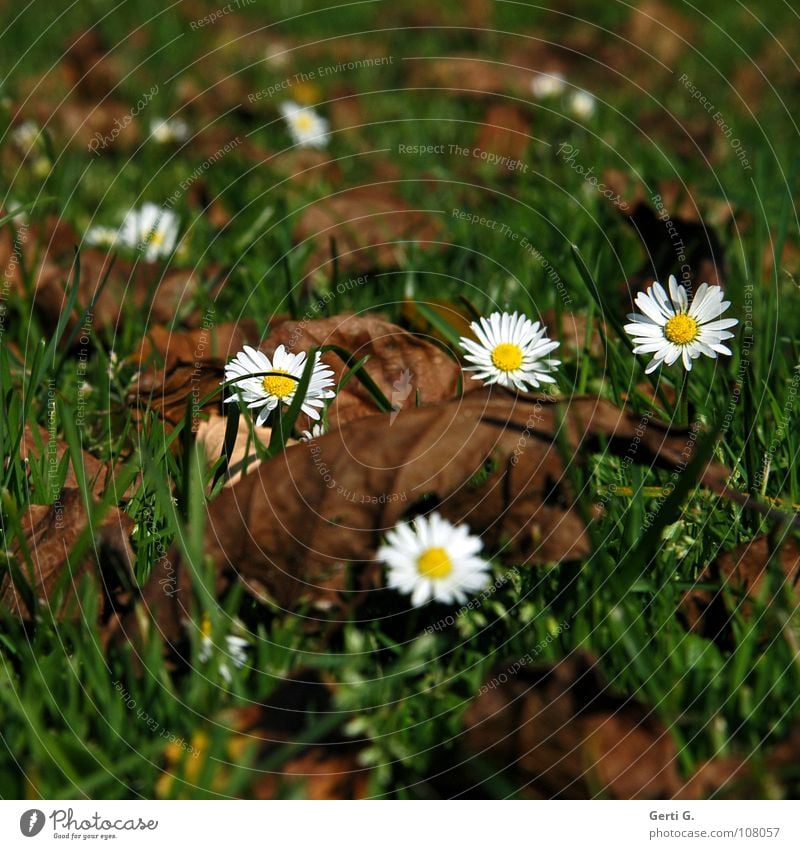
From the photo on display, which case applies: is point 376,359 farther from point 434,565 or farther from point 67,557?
point 67,557

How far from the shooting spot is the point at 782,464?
60.6 inches

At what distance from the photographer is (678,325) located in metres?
1.56

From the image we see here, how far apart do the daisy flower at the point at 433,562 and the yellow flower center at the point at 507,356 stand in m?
0.39

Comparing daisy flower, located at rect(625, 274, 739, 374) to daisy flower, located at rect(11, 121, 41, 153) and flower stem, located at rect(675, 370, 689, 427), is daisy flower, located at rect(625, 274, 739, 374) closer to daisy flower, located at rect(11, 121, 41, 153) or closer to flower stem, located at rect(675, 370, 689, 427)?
flower stem, located at rect(675, 370, 689, 427)

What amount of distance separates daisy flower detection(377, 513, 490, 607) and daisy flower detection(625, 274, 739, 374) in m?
0.47

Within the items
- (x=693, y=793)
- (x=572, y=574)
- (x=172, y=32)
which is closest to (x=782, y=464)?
(x=572, y=574)

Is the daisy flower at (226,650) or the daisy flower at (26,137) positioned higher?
the daisy flower at (26,137)

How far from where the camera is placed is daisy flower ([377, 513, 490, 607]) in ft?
4.01

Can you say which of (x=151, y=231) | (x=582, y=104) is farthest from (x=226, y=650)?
(x=582, y=104)

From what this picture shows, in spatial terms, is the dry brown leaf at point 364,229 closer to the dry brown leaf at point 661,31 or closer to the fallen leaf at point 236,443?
the fallen leaf at point 236,443

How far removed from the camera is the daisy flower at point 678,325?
1.53 m

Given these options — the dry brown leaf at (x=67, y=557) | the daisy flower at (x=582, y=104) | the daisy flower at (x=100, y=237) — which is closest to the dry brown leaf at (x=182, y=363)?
the dry brown leaf at (x=67, y=557)
